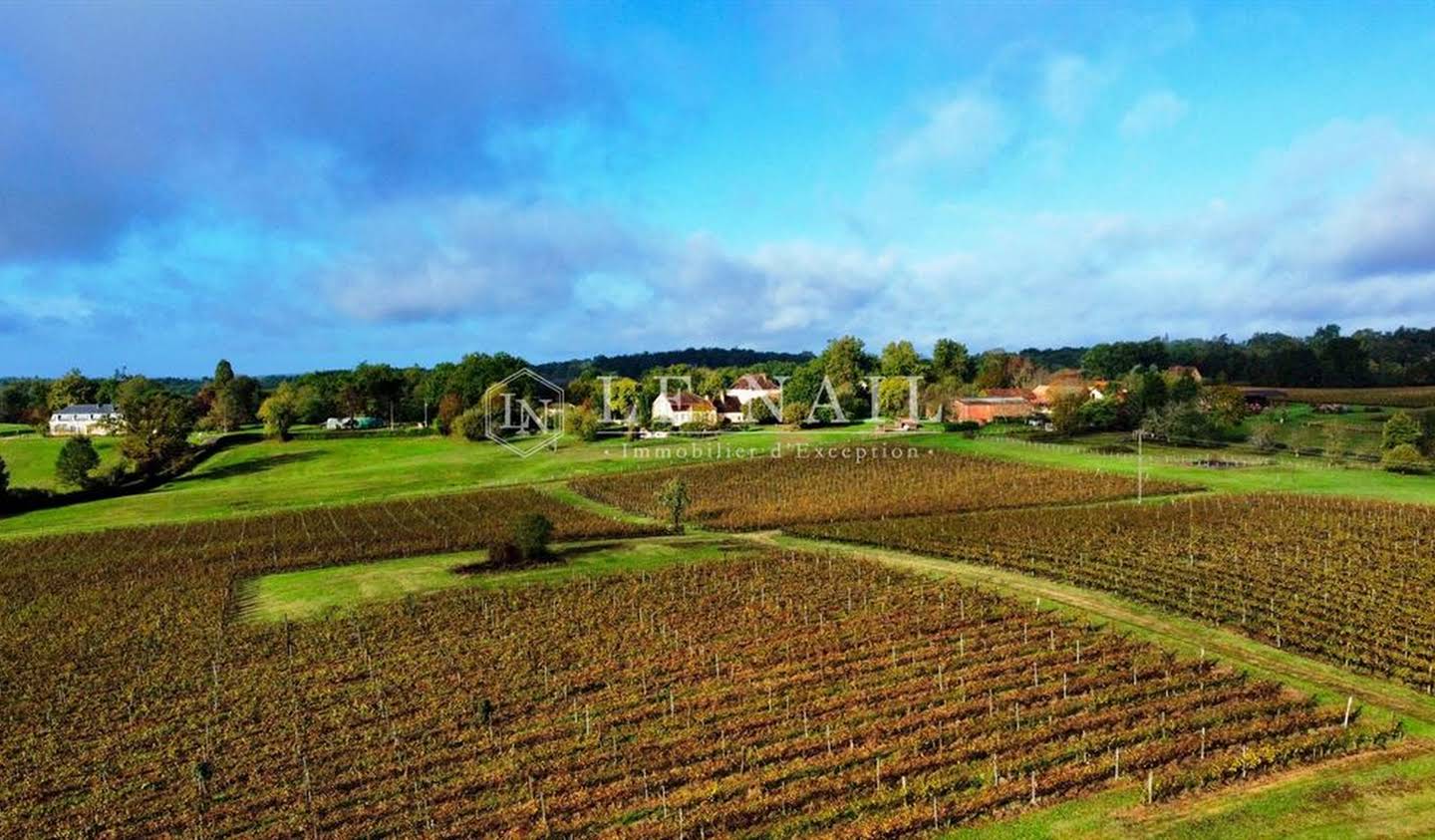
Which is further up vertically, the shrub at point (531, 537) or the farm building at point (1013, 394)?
the farm building at point (1013, 394)

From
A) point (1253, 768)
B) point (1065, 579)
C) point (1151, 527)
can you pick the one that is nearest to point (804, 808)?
point (1253, 768)

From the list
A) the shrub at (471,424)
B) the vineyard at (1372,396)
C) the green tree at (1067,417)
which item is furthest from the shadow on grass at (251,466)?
the vineyard at (1372,396)

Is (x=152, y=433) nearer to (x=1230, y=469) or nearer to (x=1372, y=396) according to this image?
(x=1230, y=469)

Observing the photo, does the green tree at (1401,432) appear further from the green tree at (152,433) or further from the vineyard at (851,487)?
the green tree at (152,433)

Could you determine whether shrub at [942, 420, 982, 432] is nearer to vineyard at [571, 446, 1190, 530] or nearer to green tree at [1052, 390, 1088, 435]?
green tree at [1052, 390, 1088, 435]

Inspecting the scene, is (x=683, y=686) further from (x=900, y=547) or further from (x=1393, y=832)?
(x=900, y=547)

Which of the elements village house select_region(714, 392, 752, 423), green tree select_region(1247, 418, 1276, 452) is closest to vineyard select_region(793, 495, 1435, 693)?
green tree select_region(1247, 418, 1276, 452)
